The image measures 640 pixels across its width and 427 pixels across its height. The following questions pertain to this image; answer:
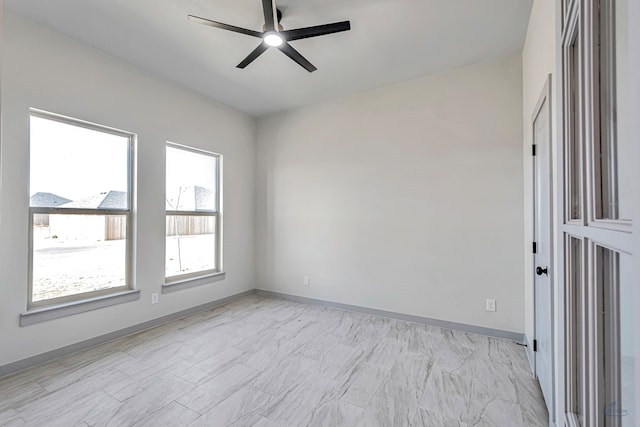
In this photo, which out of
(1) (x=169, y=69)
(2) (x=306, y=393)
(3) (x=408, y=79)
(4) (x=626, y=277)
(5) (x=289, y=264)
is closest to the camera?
(4) (x=626, y=277)

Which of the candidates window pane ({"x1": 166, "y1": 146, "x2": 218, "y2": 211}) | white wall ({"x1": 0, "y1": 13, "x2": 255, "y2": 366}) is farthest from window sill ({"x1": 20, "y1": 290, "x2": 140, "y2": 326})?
window pane ({"x1": 166, "y1": 146, "x2": 218, "y2": 211})

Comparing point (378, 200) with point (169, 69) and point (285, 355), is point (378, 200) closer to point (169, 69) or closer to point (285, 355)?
point (285, 355)

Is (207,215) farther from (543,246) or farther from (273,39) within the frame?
(543,246)

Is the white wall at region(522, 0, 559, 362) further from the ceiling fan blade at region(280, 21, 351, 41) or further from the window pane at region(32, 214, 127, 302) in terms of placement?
the window pane at region(32, 214, 127, 302)

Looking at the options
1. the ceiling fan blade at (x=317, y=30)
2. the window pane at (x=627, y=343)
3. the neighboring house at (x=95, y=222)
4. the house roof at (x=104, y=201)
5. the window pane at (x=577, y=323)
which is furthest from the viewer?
the house roof at (x=104, y=201)

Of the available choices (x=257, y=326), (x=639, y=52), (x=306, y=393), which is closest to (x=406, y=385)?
(x=306, y=393)

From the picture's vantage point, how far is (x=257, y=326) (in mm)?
3398

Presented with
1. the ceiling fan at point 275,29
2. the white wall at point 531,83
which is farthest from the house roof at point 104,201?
the white wall at point 531,83

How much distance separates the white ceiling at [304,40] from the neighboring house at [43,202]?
4.92ft

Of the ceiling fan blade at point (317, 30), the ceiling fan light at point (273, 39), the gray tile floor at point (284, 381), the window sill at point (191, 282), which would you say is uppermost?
the ceiling fan light at point (273, 39)

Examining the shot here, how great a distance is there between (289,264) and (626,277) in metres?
4.03

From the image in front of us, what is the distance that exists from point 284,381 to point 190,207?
8.73 ft

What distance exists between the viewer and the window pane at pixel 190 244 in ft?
12.2

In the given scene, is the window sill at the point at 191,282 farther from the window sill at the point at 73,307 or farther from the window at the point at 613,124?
the window at the point at 613,124
